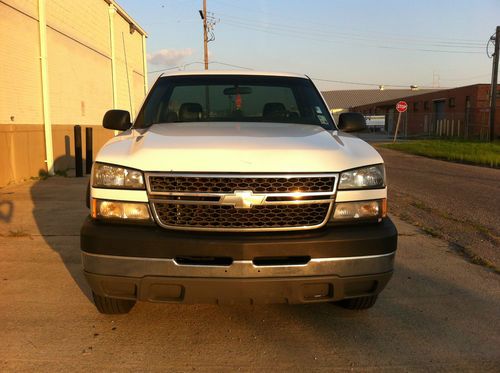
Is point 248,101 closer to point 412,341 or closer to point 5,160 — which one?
point 412,341

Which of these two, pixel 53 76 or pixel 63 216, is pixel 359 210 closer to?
pixel 63 216

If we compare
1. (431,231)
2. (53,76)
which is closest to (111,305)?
(431,231)

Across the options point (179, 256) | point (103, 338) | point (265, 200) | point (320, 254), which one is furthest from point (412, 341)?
point (103, 338)

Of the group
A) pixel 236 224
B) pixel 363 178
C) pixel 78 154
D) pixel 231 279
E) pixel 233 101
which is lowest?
pixel 231 279

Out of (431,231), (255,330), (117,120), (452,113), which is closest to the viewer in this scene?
(255,330)

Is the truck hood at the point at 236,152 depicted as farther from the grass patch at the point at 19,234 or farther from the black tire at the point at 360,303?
the grass patch at the point at 19,234

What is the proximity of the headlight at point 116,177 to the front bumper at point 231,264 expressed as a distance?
0.26 meters

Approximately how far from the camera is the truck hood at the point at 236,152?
2.98m

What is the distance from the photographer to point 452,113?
4022 centimetres

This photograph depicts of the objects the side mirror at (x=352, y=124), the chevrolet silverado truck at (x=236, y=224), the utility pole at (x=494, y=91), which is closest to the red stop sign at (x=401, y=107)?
the utility pole at (x=494, y=91)

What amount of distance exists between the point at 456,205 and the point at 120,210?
23.4 ft

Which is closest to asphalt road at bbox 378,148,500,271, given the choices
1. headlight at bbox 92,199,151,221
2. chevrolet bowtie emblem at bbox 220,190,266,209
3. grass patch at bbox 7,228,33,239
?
chevrolet bowtie emblem at bbox 220,190,266,209

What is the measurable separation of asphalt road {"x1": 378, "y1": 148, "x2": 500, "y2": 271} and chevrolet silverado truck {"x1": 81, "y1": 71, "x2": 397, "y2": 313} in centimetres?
281

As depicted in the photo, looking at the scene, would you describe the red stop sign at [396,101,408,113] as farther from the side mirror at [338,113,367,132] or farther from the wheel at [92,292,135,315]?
the wheel at [92,292,135,315]
